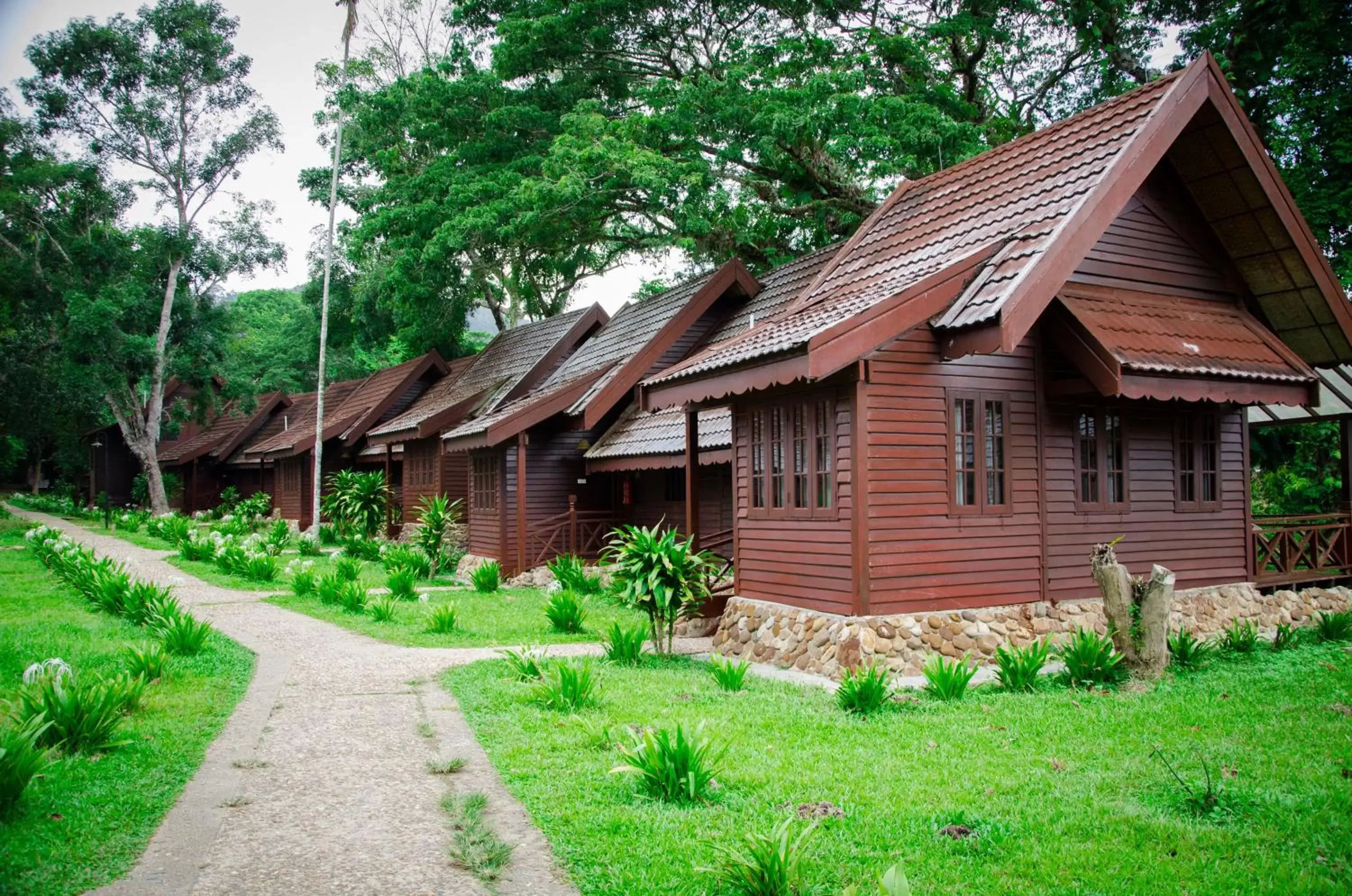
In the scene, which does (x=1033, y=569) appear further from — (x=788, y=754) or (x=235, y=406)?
(x=235, y=406)

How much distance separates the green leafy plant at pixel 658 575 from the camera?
11242mm

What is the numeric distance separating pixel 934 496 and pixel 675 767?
5.80 m

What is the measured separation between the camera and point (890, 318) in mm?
10109

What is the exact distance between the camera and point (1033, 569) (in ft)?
37.7

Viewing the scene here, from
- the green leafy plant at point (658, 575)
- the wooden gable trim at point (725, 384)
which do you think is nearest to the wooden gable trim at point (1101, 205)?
the wooden gable trim at point (725, 384)

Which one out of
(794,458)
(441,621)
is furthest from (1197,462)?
(441,621)

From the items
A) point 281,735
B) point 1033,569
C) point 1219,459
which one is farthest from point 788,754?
point 1219,459

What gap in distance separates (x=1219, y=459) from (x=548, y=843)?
470 inches

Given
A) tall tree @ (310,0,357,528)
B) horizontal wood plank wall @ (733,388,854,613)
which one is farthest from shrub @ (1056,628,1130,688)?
tall tree @ (310,0,357,528)

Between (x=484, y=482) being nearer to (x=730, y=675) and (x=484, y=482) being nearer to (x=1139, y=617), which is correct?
(x=730, y=675)

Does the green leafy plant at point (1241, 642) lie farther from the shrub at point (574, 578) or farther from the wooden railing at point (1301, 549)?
the shrub at point (574, 578)

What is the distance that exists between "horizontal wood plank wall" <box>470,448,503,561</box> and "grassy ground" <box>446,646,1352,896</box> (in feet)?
38.5

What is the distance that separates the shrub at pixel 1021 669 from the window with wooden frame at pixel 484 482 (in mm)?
14064

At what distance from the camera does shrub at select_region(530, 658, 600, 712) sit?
8.52 metres
